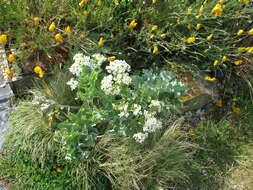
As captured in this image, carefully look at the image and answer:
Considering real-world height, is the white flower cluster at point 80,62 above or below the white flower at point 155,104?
above

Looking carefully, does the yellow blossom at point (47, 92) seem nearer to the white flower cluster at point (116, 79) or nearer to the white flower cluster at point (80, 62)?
the white flower cluster at point (80, 62)

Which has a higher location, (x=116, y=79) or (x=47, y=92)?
(x=116, y=79)

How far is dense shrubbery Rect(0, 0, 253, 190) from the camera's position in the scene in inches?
60.8

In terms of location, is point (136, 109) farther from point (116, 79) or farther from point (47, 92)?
point (47, 92)

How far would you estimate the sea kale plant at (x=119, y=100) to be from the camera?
4.75 feet

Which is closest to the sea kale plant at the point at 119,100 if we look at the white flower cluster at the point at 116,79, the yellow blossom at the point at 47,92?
the white flower cluster at the point at 116,79

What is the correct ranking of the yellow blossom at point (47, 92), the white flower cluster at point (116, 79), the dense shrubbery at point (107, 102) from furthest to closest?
the yellow blossom at point (47, 92)
the dense shrubbery at point (107, 102)
the white flower cluster at point (116, 79)

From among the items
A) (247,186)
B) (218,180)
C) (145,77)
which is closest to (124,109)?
(145,77)

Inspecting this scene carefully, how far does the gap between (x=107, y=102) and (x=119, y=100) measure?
0.08 meters

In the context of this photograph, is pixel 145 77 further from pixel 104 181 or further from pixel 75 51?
pixel 104 181

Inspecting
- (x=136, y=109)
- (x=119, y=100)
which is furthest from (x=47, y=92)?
(x=136, y=109)

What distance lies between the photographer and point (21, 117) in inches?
80.0

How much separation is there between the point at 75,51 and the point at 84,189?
1.11m

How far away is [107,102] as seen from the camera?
1536 mm
